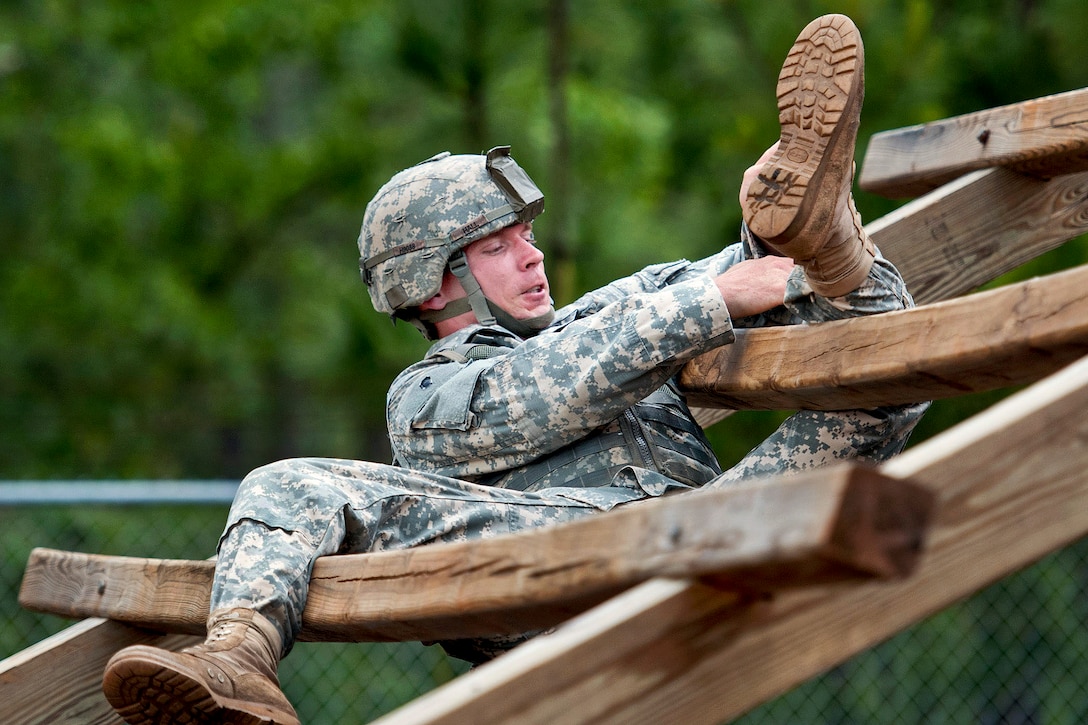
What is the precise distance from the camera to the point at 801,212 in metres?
1.88

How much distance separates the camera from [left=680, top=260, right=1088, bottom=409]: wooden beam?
167 centimetres

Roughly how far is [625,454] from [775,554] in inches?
48.1

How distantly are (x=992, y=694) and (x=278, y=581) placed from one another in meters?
2.90

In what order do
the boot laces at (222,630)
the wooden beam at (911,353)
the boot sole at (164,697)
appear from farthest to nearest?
the boot laces at (222,630), the boot sole at (164,697), the wooden beam at (911,353)

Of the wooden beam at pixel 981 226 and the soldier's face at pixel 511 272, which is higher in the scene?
the soldier's face at pixel 511 272

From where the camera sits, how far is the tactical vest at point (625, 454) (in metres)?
2.40

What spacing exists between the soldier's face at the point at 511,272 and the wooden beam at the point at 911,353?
44cm

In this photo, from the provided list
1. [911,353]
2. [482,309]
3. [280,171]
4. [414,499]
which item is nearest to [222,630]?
[414,499]

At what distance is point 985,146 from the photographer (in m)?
2.62

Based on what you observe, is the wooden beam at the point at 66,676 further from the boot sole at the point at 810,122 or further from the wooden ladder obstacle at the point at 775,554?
the boot sole at the point at 810,122

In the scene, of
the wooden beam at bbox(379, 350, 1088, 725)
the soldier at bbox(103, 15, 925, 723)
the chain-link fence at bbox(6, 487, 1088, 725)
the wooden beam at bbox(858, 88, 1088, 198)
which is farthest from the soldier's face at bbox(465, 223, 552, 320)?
the chain-link fence at bbox(6, 487, 1088, 725)

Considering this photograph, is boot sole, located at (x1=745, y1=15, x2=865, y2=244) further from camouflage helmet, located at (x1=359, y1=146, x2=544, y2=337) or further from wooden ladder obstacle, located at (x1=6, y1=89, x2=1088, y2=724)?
camouflage helmet, located at (x1=359, y1=146, x2=544, y2=337)

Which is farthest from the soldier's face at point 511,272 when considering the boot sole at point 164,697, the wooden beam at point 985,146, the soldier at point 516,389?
the boot sole at point 164,697

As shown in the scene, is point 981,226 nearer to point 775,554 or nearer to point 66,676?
point 775,554
